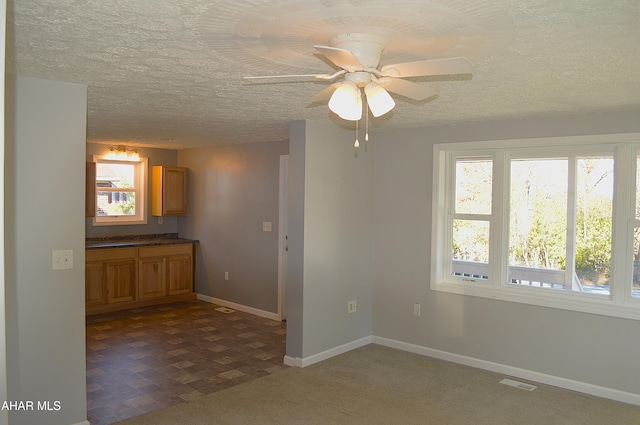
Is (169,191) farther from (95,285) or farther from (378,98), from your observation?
(378,98)

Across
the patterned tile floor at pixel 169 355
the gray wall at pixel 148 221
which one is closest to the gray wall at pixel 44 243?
the patterned tile floor at pixel 169 355

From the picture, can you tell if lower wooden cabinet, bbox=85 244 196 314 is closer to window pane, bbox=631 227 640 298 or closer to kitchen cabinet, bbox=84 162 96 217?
kitchen cabinet, bbox=84 162 96 217

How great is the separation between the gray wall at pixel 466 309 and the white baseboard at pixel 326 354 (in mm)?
216

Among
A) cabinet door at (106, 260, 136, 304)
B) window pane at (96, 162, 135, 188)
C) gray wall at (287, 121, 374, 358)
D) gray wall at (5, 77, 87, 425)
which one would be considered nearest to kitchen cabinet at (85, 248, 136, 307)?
cabinet door at (106, 260, 136, 304)

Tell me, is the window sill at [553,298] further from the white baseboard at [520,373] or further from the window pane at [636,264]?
the white baseboard at [520,373]

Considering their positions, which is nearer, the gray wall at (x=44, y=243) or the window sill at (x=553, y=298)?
the gray wall at (x=44, y=243)

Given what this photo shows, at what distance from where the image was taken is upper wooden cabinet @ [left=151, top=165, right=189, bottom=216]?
7109mm

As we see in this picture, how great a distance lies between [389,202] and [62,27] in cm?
354

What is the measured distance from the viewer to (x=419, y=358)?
4.73 meters

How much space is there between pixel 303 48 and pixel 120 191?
18.3ft

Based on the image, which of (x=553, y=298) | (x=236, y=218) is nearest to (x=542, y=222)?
(x=553, y=298)

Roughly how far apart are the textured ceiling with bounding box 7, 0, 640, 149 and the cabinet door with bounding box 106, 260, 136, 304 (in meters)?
3.07

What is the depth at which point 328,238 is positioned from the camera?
4.66m

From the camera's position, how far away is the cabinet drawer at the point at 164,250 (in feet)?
21.6
